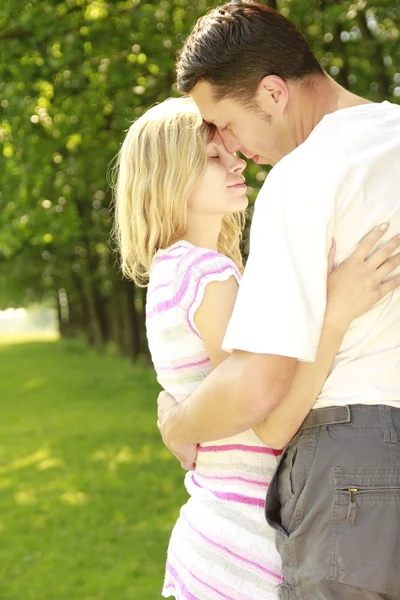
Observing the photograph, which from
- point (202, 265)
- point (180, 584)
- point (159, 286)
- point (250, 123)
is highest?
point (250, 123)

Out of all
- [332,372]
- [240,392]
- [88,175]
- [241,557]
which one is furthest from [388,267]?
[88,175]

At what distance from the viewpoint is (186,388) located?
114 inches

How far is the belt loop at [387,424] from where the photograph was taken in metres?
2.32

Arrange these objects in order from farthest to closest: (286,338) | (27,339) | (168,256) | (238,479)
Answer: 1. (27,339)
2. (168,256)
3. (238,479)
4. (286,338)

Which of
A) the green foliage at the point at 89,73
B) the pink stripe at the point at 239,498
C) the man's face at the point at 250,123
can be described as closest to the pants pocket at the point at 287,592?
the pink stripe at the point at 239,498

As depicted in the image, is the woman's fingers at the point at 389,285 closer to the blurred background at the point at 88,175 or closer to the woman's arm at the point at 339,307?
the woman's arm at the point at 339,307

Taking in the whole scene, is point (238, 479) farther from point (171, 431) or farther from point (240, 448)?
point (171, 431)

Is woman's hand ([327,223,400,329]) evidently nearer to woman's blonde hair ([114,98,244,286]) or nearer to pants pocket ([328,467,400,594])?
pants pocket ([328,467,400,594])

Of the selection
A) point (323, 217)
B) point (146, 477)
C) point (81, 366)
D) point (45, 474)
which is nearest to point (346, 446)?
point (323, 217)

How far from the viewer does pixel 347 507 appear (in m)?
2.29

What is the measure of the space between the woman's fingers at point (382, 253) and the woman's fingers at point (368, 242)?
23 millimetres

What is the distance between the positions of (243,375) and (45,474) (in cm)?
1080

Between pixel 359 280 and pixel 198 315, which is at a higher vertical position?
pixel 359 280

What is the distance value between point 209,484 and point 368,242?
0.97 m
